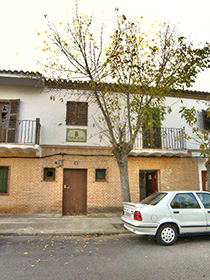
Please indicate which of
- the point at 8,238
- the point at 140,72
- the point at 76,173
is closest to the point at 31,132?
the point at 76,173

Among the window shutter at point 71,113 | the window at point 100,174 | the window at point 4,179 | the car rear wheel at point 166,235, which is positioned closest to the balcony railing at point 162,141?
the window at point 100,174

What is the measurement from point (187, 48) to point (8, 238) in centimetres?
927

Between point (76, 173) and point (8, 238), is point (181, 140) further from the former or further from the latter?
point (8, 238)

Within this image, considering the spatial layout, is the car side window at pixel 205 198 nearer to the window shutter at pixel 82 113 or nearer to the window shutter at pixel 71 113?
the window shutter at pixel 82 113

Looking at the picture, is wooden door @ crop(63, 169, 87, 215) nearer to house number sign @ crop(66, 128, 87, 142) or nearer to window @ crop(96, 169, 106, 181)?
window @ crop(96, 169, 106, 181)

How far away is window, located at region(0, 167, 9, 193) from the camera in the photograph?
10.1 m

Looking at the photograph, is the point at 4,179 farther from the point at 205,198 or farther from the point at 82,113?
the point at 205,198

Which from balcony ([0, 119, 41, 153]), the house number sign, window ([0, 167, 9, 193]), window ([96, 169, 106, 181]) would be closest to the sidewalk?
window ([0, 167, 9, 193])

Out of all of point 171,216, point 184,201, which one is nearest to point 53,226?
point 171,216

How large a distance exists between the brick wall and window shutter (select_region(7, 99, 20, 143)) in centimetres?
104

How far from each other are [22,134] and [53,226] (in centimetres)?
465

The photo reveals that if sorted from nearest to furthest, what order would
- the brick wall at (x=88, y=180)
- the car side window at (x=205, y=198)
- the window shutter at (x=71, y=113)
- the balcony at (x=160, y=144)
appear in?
the car side window at (x=205, y=198)
the brick wall at (x=88, y=180)
the balcony at (x=160, y=144)
the window shutter at (x=71, y=113)

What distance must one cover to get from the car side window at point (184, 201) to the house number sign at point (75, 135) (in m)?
5.94

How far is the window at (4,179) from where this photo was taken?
33.0ft
